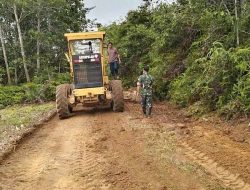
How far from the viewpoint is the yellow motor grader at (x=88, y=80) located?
1647cm

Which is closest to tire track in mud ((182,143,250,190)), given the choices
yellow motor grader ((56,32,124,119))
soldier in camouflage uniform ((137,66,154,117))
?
soldier in camouflage uniform ((137,66,154,117))

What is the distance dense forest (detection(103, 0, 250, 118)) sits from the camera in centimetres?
1279

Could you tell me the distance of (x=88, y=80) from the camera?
17.0 m

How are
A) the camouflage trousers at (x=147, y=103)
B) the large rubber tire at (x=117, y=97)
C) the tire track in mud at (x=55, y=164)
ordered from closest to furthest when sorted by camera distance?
the tire track in mud at (x=55, y=164) < the camouflage trousers at (x=147, y=103) < the large rubber tire at (x=117, y=97)

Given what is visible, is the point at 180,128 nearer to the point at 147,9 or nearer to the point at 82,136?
the point at 82,136

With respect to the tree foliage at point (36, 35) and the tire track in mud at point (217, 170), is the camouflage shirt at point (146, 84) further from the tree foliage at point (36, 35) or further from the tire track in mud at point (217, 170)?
the tree foliage at point (36, 35)

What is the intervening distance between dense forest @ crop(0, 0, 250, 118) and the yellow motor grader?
235 cm

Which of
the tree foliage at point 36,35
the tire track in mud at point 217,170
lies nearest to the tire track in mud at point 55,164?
the tire track in mud at point 217,170

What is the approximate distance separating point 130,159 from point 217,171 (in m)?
1.95

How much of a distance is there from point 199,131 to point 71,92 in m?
6.66

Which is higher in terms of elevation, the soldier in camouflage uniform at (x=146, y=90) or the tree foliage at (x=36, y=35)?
the tree foliage at (x=36, y=35)

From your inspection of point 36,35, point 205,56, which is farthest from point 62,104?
point 36,35

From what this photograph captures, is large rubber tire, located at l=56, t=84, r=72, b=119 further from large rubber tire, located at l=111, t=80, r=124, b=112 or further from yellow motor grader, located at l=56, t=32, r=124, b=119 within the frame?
large rubber tire, located at l=111, t=80, r=124, b=112

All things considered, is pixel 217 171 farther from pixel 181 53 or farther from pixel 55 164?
pixel 181 53
